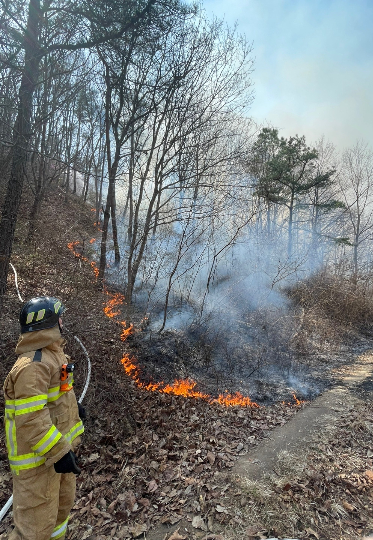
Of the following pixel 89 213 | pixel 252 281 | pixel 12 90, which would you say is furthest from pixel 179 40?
pixel 89 213

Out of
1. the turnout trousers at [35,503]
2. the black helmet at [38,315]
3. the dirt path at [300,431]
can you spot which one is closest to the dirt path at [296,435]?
the dirt path at [300,431]

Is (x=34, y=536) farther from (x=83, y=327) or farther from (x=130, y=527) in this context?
(x=83, y=327)

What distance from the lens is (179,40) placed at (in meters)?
9.21

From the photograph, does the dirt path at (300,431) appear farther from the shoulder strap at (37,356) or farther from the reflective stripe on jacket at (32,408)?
the shoulder strap at (37,356)

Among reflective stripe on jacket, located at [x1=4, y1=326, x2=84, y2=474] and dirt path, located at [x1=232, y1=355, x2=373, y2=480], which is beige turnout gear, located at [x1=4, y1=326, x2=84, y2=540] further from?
dirt path, located at [x1=232, y1=355, x2=373, y2=480]

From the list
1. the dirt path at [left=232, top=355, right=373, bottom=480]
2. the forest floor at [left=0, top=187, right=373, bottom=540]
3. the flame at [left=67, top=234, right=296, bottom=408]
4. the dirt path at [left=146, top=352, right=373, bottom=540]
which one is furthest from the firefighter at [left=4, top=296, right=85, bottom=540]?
the flame at [left=67, top=234, right=296, bottom=408]

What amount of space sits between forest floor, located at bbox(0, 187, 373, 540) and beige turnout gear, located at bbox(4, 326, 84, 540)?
1.12 meters

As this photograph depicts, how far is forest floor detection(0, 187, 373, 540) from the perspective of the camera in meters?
3.24

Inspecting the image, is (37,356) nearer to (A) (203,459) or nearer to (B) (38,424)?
(B) (38,424)

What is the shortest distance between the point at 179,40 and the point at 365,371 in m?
11.3

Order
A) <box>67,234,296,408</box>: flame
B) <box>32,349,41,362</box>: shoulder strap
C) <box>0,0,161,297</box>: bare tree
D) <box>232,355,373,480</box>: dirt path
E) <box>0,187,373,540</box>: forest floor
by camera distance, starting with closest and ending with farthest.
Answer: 1. <box>32,349,41,362</box>: shoulder strap
2. <box>0,187,373,540</box>: forest floor
3. <box>232,355,373,480</box>: dirt path
4. <box>0,0,161,297</box>: bare tree
5. <box>67,234,296,408</box>: flame

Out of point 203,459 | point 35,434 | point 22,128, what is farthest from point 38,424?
point 22,128

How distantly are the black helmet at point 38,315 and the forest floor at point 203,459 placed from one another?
2368 mm

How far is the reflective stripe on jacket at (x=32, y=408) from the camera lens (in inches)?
89.4
